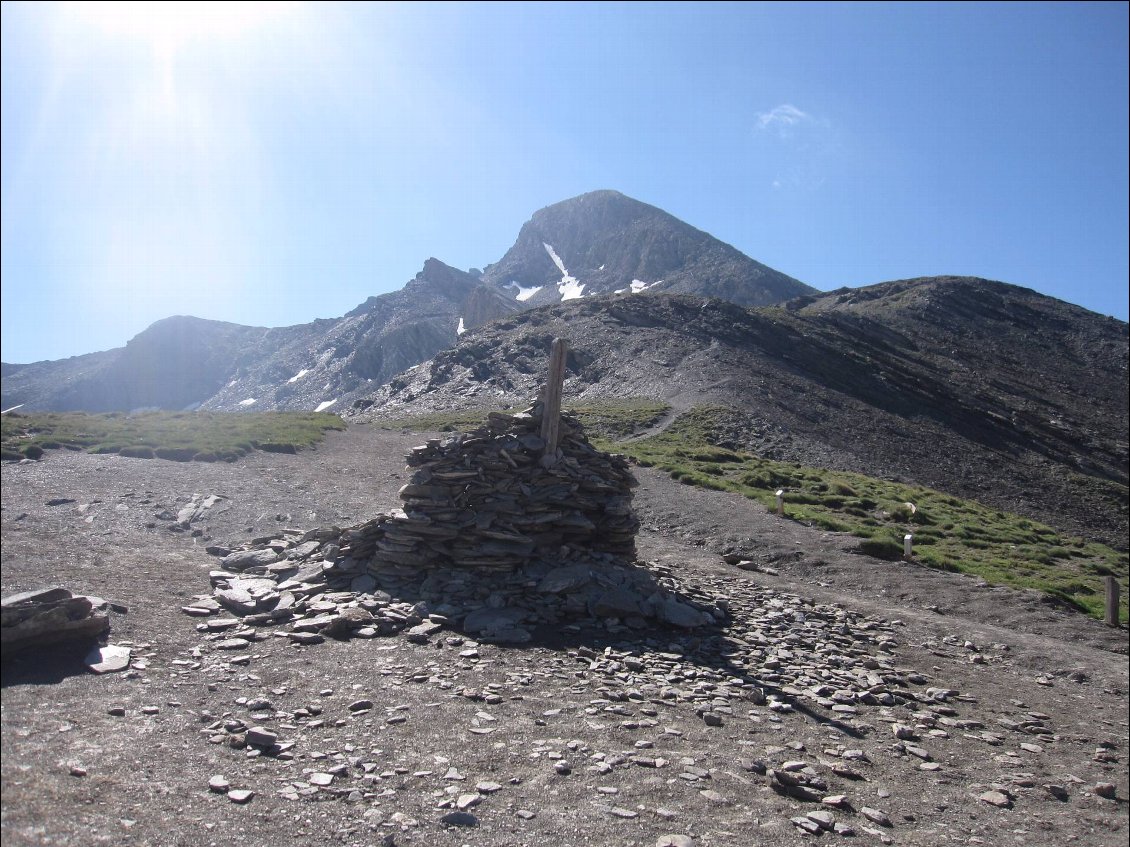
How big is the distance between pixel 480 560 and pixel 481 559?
0.12 feet

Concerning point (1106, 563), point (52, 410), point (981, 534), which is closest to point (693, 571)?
point (52, 410)

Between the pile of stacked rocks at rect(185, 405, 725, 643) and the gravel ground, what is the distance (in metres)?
0.53

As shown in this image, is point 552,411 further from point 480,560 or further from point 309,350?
point 309,350

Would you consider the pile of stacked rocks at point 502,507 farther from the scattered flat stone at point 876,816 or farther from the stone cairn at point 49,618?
the scattered flat stone at point 876,816

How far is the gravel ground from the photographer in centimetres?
471

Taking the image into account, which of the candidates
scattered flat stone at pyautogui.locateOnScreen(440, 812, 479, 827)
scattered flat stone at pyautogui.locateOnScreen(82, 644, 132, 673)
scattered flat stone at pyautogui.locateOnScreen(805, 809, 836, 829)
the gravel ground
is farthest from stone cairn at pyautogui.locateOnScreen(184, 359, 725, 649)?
scattered flat stone at pyautogui.locateOnScreen(805, 809, 836, 829)

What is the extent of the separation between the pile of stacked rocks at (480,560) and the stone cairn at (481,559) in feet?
0.06

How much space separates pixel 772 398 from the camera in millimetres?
60031

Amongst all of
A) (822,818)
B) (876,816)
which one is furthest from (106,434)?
(876,816)

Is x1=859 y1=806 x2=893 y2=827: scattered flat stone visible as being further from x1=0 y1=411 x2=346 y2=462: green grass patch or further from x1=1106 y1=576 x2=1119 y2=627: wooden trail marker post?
x1=1106 y1=576 x2=1119 y2=627: wooden trail marker post

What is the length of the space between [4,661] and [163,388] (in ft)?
10.6

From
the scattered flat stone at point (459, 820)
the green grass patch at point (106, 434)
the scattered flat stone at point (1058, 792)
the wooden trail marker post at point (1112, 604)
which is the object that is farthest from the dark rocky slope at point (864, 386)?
the green grass patch at point (106, 434)

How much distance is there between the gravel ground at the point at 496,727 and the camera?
471 centimetres

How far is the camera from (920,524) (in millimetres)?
26953
